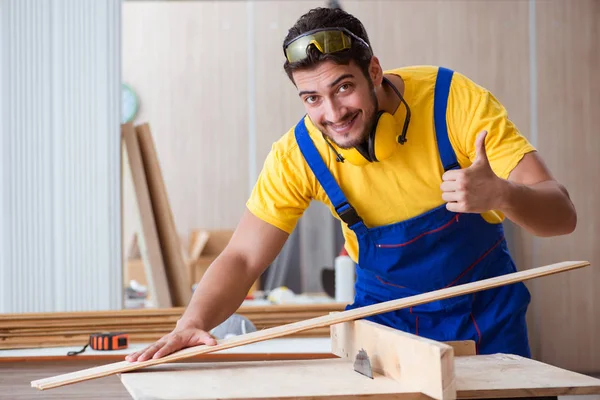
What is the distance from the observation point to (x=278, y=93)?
4.25 metres

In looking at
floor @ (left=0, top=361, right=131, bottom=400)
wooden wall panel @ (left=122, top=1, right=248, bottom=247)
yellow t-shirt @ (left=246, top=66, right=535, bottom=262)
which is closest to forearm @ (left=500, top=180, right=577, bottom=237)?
yellow t-shirt @ (left=246, top=66, right=535, bottom=262)

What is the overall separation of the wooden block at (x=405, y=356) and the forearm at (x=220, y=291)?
1.02 ft

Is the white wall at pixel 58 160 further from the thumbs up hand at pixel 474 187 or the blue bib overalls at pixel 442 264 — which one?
the thumbs up hand at pixel 474 187

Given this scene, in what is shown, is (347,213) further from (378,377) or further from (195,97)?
(195,97)

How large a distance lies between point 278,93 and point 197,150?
2137 mm

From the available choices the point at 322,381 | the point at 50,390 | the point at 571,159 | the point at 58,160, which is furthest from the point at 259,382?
the point at 571,159

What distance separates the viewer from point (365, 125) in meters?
1.77

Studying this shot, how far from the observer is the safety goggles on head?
170cm

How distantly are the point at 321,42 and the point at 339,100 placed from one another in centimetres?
14

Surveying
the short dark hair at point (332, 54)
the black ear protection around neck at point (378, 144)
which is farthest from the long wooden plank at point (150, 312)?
the short dark hair at point (332, 54)

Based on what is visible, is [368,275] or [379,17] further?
[379,17]

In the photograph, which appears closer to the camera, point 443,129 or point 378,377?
point 378,377

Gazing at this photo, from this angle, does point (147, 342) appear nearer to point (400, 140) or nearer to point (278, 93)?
point (400, 140)

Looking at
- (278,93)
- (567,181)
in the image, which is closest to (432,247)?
(567,181)
